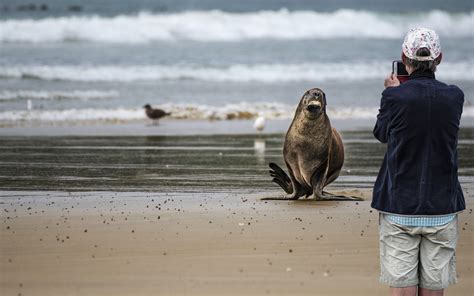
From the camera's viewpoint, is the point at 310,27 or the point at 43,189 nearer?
the point at 43,189

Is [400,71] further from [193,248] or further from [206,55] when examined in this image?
[206,55]

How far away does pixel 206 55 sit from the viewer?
42281 mm

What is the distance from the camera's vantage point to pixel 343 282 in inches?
250

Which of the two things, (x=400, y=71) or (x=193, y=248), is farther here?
(x=193, y=248)

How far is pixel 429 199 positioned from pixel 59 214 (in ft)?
15.1

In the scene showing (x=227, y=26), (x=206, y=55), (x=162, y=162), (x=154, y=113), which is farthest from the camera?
(x=227, y=26)

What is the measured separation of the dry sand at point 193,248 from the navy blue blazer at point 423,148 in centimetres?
123

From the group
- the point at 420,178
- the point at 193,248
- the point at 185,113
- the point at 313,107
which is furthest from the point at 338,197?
the point at 185,113

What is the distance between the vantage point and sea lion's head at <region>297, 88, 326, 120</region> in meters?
10.1

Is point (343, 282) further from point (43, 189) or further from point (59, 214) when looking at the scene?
point (43, 189)

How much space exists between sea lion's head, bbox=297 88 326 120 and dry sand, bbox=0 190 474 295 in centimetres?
105

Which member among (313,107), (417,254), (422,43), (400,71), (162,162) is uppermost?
(422,43)

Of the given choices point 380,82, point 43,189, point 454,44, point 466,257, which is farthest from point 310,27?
point 466,257

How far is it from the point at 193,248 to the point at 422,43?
9.17 feet
